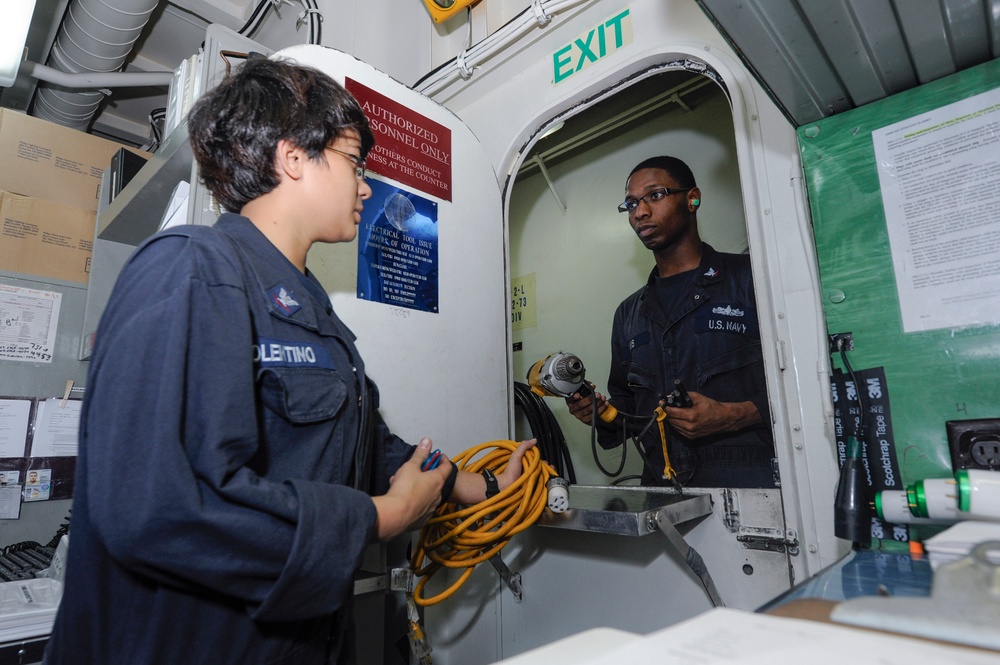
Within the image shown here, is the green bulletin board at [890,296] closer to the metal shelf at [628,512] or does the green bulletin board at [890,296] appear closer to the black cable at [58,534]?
the metal shelf at [628,512]

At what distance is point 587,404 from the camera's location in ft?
6.30

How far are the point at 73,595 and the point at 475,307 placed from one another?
1313 mm

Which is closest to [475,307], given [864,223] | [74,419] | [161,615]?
[864,223]

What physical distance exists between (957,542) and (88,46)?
3825mm

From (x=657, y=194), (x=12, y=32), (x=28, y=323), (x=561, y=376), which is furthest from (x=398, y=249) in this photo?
(x=28, y=323)

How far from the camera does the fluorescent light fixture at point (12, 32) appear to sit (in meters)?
1.99

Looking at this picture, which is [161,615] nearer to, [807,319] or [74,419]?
[807,319]

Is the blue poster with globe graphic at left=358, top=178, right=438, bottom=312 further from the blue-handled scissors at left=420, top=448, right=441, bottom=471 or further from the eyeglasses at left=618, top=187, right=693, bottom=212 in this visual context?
the eyeglasses at left=618, top=187, right=693, bottom=212

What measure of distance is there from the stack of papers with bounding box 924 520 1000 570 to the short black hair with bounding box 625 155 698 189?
2.37m

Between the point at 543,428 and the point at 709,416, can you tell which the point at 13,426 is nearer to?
the point at 543,428

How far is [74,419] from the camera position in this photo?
2652 millimetres

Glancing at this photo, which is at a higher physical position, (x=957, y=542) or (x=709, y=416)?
(x=709, y=416)

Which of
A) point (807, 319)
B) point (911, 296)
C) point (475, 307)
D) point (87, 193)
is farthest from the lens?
point (87, 193)

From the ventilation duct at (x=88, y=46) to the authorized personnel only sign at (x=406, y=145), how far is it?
5.64ft
